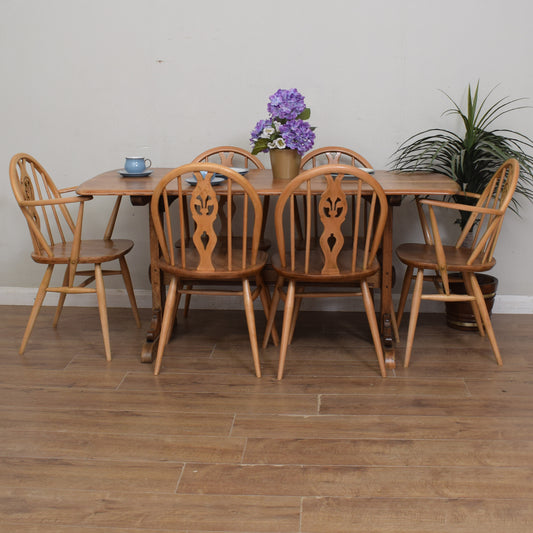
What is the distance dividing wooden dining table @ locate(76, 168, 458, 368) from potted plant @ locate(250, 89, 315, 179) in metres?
0.10

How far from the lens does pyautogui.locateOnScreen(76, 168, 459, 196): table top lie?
2.59 m

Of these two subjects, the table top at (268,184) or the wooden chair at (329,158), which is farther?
the wooden chair at (329,158)

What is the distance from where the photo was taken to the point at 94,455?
2.05 metres

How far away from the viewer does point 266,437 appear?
2145mm

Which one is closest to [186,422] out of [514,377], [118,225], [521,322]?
[514,377]

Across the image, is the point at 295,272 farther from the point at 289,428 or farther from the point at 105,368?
the point at 105,368

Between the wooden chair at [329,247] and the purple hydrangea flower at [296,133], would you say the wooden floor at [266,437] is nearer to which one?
the wooden chair at [329,247]

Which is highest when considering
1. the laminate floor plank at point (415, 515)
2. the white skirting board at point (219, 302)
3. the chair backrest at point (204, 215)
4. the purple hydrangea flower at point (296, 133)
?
the purple hydrangea flower at point (296, 133)

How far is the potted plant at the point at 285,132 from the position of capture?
8.86 feet

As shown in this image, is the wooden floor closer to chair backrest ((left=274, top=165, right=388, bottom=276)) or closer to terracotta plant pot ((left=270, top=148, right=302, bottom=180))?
chair backrest ((left=274, top=165, right=388, bottom=276))

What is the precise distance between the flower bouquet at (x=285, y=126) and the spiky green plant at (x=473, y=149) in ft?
1.83

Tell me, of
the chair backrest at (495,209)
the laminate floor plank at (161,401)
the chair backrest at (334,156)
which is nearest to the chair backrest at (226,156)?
the chair backrest at (334,156)

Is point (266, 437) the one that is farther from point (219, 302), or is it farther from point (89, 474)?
point (219, 302)

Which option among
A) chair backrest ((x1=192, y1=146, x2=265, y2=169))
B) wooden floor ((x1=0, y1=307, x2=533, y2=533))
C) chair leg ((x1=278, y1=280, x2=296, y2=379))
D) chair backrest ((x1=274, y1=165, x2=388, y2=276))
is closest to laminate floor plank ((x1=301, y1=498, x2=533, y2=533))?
wooden floor ((x1=0, y1=307, x2=533, y2=533))
